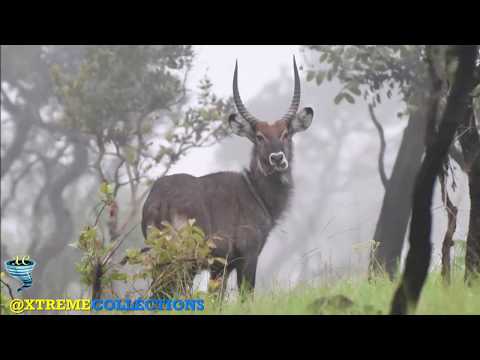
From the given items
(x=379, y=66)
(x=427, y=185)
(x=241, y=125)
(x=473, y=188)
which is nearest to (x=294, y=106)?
(x=241, y=125)

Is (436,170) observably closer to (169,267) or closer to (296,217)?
(169,267)

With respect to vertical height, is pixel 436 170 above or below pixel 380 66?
below

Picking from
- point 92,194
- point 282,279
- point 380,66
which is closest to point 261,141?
point 282,279

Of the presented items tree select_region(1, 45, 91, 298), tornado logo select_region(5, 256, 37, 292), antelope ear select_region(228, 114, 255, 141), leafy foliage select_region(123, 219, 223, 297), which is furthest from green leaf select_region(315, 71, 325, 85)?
tree select_region(1, 45, 91, 298)

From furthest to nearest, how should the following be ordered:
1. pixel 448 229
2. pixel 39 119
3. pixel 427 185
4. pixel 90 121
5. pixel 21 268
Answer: pixel 39 119
pixel 90 121
pixel 448 229
pixel 21 268
pixel 427 185

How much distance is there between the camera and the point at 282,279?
23.0 ft

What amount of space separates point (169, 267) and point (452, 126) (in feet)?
9.20

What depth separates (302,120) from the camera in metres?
9.03

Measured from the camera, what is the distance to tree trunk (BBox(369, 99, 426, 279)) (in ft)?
39.5

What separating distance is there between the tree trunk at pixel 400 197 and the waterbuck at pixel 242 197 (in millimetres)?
3617

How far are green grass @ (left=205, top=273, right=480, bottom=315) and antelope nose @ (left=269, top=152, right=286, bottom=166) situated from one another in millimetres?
1617

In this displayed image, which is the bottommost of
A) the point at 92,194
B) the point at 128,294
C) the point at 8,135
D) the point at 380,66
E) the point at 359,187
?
the point at 128,294

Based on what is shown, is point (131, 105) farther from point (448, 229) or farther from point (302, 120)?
point (448, 229)

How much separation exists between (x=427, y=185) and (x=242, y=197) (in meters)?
4.27
